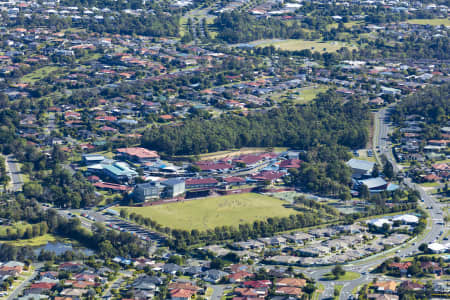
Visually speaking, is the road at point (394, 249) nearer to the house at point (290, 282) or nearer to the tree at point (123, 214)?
the house at point (290, 282)

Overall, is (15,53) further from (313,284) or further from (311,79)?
(313,284)

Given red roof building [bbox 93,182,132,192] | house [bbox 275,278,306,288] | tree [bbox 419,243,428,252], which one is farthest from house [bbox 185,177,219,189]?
house [bbox 275,278,306,288]

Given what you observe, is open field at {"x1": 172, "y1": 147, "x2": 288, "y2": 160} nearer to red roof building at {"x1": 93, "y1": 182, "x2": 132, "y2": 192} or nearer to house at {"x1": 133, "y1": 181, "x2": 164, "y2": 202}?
red roof building at {"x1": 93, "y1": 182, "x2": 132, "y2": 192}

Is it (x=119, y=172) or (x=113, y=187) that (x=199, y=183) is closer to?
(x=119, y=172)

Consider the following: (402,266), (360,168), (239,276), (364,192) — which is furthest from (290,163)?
(239,276)

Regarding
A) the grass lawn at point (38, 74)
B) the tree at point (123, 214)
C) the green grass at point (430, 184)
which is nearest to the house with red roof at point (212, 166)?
the tree at point (123, 214)

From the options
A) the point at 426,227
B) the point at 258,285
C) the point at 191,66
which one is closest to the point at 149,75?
the point at 191,66
